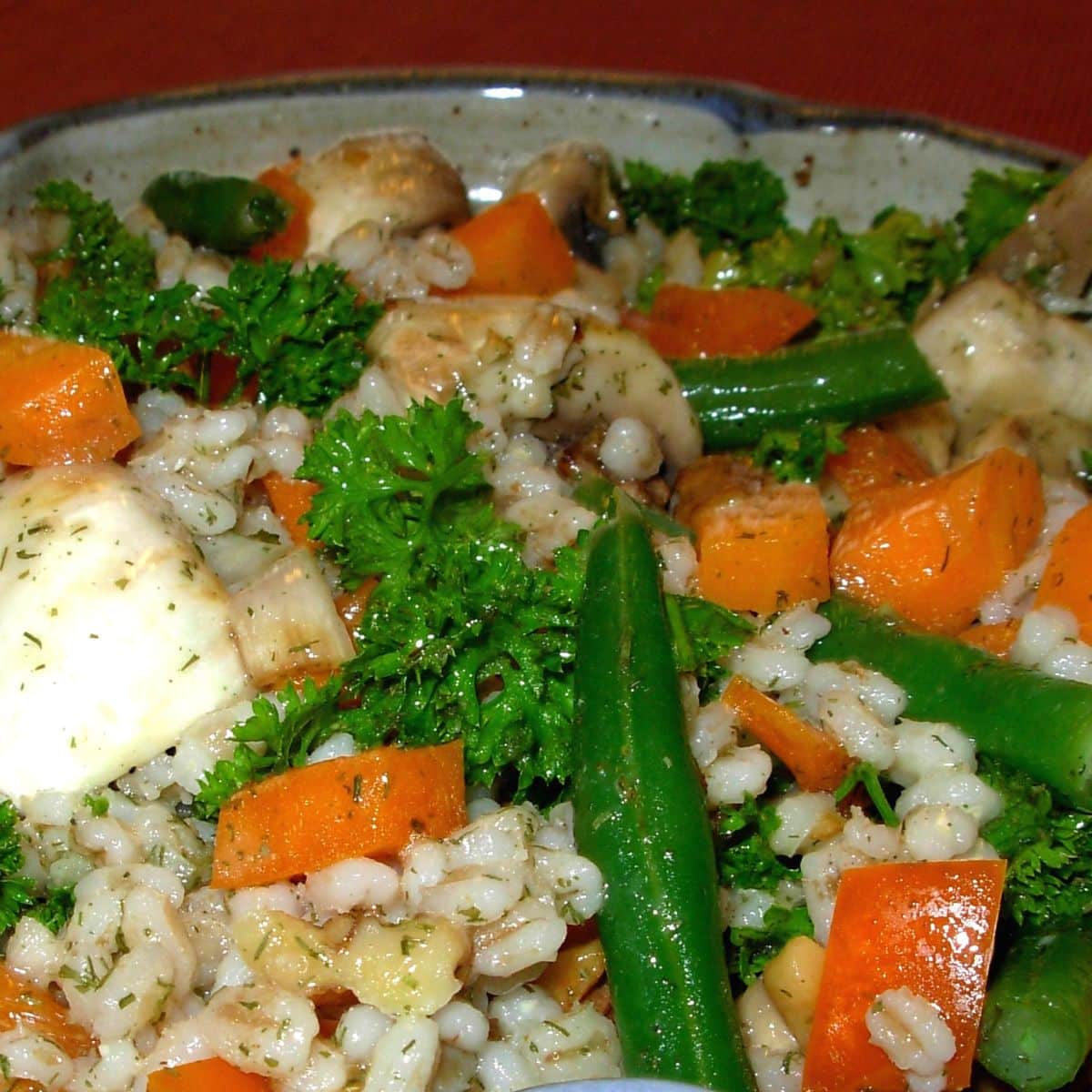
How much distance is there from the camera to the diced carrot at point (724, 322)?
3.47 metres

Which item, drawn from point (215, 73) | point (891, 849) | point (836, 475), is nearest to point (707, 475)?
point (836, 475)

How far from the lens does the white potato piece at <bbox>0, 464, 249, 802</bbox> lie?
7.84 feet

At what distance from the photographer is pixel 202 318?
2881mm

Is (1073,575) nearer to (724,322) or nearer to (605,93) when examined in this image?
(724,322)

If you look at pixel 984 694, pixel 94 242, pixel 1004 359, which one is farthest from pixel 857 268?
pixel 94 242

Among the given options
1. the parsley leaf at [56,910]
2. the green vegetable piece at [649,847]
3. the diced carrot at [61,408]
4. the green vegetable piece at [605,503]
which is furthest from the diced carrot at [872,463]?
the parsley leaf at [56,910]

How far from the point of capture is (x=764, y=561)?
2.67 metres

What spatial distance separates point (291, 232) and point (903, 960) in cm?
241

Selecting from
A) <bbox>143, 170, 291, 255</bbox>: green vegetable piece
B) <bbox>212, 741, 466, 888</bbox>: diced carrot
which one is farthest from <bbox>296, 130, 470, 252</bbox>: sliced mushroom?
<bbox>212, 741, 466, 888</bbox>: diced carrot

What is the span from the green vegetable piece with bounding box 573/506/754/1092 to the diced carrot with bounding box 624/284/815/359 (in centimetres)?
128

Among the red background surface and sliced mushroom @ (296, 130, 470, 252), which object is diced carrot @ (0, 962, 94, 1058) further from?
the red background surface

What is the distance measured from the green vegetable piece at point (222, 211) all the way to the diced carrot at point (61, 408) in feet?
2.50

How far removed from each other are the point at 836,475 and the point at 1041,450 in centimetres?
53

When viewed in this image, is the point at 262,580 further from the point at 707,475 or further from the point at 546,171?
the point at 546,171
